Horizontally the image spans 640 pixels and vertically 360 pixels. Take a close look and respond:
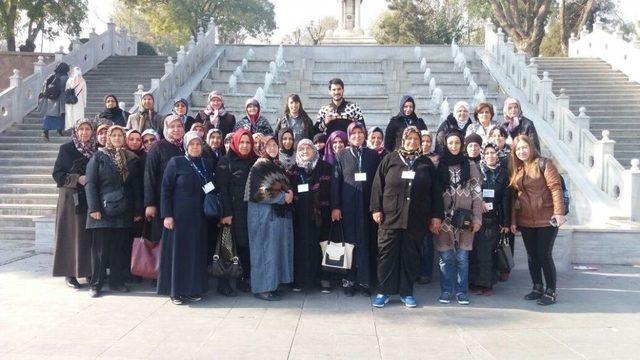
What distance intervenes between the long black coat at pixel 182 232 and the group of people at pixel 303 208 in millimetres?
11

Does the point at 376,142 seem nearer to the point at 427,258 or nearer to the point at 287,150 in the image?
the point at 287,150

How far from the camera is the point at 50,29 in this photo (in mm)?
26391

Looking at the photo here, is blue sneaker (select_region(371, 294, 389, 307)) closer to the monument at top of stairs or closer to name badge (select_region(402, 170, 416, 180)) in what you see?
name badge (select_region(402, 170, 416, 180))

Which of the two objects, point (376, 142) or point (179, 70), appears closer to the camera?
point (376, 142)

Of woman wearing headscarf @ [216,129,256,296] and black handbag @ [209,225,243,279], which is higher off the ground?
woman wearing headscarf @ [216,129,256,296]

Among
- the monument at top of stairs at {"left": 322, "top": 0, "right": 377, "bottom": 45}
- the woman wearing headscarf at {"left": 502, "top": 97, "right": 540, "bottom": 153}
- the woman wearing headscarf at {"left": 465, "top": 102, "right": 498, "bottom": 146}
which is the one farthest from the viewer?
the monument at top of stairs at {"left": 322, "top": 0, "right": 377, "bottom": 45}

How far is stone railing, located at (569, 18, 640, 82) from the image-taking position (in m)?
18.7

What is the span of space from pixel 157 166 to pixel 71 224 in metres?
1.34

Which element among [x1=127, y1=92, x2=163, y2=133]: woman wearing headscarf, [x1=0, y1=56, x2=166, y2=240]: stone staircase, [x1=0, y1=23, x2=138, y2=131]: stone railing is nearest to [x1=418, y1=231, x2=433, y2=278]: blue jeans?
[x1=127, y1=92, x2=163, y2=133]: woman wearing headscarf

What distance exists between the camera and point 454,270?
620 cm

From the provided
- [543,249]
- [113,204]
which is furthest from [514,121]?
[113,204]

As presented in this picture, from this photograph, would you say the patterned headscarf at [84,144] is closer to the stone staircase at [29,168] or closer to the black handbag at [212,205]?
the black handbag at [212,205]

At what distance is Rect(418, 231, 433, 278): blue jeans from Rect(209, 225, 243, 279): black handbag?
2.28 meters

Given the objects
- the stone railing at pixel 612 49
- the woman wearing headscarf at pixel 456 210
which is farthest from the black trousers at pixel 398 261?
the stone railing at pixel 612 49
